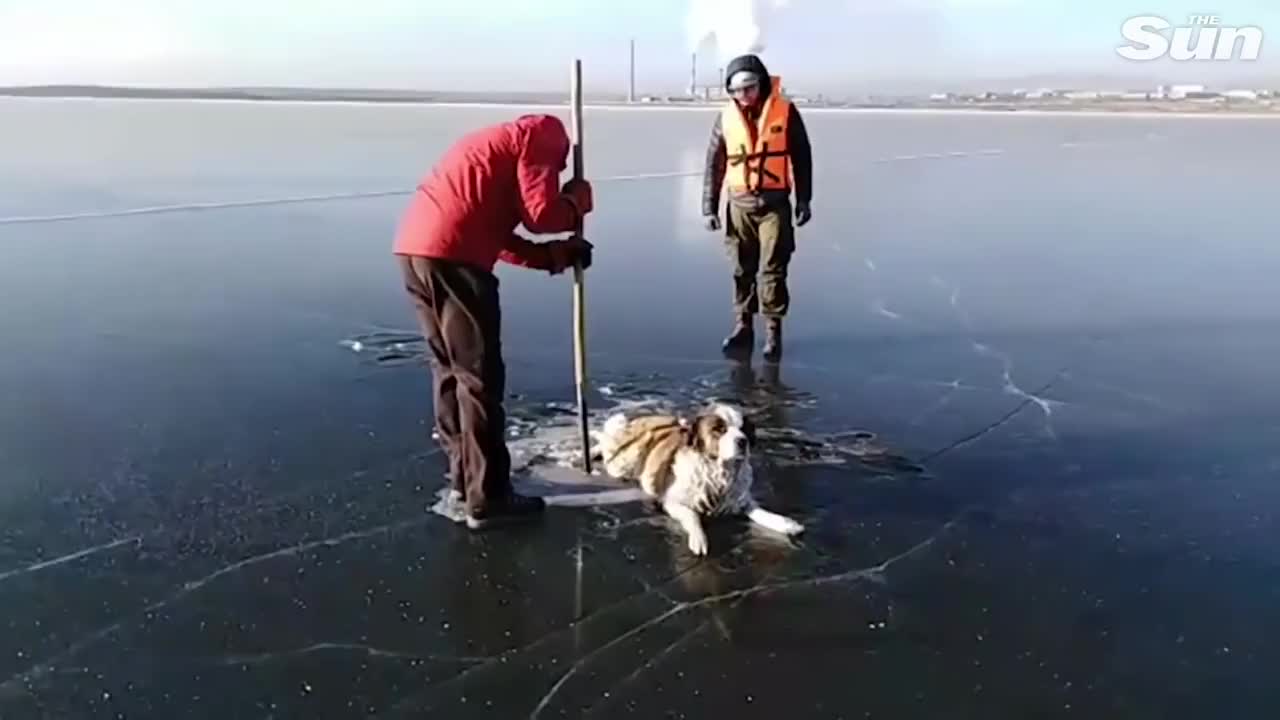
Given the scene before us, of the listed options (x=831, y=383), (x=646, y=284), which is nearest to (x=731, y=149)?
(x=831, y=383)

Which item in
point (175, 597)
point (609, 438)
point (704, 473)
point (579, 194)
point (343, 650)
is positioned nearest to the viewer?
point (343, 650)

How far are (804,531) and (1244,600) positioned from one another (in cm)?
154

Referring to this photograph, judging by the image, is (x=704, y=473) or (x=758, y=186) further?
(x=758, y=186)

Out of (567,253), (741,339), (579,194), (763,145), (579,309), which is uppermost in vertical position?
(579,194)

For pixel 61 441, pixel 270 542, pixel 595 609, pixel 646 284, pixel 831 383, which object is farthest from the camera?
pixel 646 284

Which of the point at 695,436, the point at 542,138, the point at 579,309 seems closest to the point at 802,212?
the point at 579,309

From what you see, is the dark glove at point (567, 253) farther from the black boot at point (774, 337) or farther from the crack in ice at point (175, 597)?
the black boot at point (774, 337)

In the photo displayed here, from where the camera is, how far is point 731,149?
7.55 m

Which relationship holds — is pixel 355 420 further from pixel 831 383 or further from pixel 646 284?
pixel 646 284

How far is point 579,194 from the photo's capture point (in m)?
4.73

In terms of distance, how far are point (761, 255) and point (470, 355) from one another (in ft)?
11.7

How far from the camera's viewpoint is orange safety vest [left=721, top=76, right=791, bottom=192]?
24.3 feet

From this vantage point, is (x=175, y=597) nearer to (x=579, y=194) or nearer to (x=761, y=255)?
(x=579, y=194)

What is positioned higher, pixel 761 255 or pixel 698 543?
pixel 761 255
